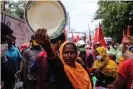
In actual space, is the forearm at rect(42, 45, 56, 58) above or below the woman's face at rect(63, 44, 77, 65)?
above

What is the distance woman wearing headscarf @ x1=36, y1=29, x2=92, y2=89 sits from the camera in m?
3.69

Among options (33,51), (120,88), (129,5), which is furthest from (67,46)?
(129,5)

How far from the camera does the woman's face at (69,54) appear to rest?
164 inches

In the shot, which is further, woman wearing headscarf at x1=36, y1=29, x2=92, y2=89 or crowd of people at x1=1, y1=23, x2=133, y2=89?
woman wearing headscarf at x1=36, y1=29, x2=92, y2=89

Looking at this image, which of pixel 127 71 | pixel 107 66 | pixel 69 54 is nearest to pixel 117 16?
pixel 107 66

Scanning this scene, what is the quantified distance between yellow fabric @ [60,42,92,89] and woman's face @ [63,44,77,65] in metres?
0.04

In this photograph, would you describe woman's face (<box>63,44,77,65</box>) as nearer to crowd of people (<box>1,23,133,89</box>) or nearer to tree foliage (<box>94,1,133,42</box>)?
crowd of people (<box>1,23,133,89</box>)

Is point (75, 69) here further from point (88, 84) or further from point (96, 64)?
point (96, 64)

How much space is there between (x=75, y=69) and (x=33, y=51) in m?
2.76

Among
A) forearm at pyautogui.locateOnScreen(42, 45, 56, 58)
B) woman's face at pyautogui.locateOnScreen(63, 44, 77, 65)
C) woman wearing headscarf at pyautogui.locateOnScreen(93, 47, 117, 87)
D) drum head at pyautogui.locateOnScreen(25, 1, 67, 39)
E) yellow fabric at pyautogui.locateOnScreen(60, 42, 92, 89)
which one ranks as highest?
drum head at pyautogui.locateOnScreen(25, 1, 67, 39)

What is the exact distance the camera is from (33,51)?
6.86 metres

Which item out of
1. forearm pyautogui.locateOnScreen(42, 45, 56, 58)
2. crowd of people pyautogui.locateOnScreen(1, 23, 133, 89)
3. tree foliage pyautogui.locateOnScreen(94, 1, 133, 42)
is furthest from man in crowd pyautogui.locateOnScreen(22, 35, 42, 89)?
tree foliage pyautogui.locateOnScreen(94, 1, 133, 42)

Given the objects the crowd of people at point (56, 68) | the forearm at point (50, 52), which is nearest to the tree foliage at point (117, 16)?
the crowd of people at point (56, 68)

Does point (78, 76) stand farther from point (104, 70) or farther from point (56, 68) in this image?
point (104, 70)
